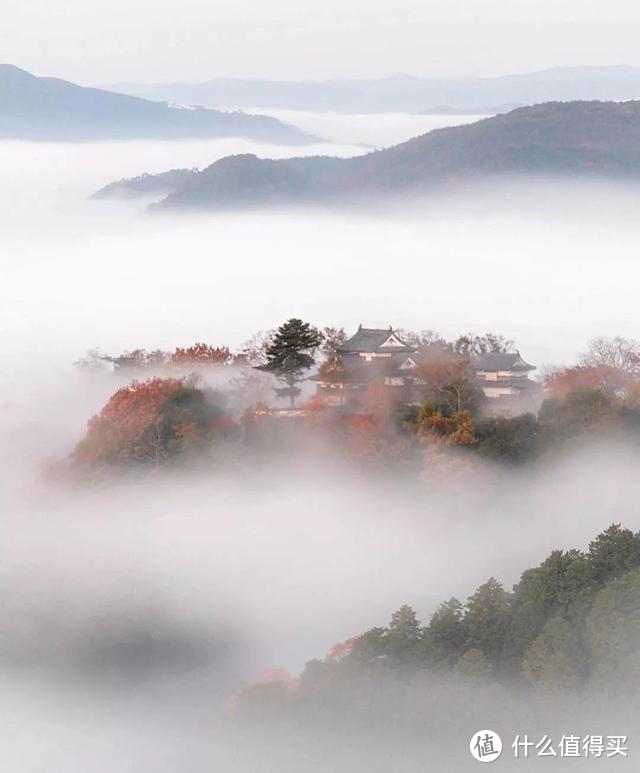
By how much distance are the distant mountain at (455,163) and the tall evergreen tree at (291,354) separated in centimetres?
2492

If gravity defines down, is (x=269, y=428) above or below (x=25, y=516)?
above

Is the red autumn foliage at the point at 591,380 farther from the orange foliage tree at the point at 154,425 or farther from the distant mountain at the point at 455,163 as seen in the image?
the distant mountain at the point at 455,163

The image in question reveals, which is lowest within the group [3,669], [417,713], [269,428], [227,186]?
[3,669]

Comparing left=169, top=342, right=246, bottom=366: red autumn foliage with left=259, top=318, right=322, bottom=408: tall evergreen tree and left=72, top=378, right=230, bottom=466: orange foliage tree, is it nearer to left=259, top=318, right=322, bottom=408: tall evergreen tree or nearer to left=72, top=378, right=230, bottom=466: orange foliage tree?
left=72, top=378, right=230, bottom=466: orange foliage tree

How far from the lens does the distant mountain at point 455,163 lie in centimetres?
4922

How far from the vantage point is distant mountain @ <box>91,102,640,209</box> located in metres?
49.2

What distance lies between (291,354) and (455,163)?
25.9 metres

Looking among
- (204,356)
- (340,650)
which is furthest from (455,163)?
(340,650)

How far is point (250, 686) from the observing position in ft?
65.7

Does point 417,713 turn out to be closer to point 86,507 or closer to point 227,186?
point 86,507

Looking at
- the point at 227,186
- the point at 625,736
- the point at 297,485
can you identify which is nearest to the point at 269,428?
the point at 297,485

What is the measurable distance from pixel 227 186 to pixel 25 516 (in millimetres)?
24388

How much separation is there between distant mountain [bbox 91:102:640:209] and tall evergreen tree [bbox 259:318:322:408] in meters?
24.9

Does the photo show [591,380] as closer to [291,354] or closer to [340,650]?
[291,354]
